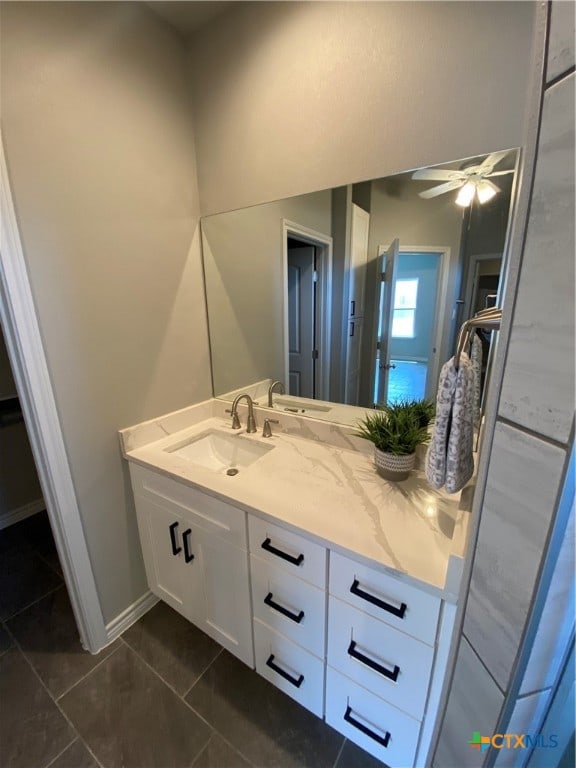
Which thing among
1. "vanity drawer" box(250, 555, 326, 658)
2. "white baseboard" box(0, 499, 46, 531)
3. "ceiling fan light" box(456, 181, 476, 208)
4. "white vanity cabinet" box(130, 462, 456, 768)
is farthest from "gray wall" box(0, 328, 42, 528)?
"ceiling fan light" box(456, 181, 476, 208)

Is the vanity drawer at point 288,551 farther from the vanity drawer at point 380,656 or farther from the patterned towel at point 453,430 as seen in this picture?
the patterned towel at point 453,430

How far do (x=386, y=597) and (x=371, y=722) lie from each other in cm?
48

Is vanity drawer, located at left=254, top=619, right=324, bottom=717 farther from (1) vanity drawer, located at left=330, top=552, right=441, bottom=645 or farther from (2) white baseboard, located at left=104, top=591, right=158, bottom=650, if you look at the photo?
(2) white baseboard, located at left=104, top=591, right=158, bottom=650

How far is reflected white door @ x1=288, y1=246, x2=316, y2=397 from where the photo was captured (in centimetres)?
147

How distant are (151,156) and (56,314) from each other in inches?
30.8

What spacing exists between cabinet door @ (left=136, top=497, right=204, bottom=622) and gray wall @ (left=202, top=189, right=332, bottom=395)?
702 mm

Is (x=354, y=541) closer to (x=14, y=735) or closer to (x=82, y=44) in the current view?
(x=14, y=735)

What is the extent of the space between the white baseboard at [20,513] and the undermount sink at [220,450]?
1.67 meters

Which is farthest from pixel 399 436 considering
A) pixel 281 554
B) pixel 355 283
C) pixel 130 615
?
pixel 130 615

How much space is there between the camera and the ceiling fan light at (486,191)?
3.16 feet

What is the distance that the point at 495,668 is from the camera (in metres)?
0.52

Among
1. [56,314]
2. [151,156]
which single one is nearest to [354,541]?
[56,314]

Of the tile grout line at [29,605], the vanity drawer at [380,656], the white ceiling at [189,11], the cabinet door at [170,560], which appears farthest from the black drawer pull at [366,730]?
the white ceiling at [189,11]

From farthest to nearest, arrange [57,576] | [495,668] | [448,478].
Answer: [57,576], [448,478], [495,668]
